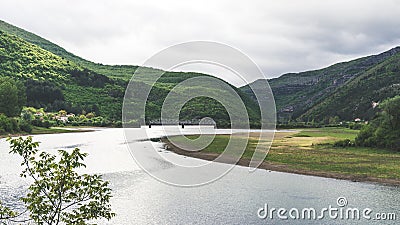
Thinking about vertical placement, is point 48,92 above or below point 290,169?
above

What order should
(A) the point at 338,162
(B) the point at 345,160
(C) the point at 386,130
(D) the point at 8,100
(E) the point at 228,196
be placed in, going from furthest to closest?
(D) the point at 8,100, (C) the point at 386,130, (B) the point at 345,160, (A) the point at 338,162, (E) the point at 228,196

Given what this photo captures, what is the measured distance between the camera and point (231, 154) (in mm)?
62938

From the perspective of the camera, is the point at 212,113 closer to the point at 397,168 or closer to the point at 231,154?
the point at 231,154

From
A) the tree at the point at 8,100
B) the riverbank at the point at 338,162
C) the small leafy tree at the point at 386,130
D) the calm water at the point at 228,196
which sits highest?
the tree at the point at 8,100

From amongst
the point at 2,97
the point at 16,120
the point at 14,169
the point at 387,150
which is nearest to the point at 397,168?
the point at 387,150

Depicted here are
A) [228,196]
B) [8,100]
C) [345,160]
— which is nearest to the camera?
[228,196]

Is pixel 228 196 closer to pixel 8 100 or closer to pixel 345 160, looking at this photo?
pixel 345 160

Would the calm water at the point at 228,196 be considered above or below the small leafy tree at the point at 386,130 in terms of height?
below

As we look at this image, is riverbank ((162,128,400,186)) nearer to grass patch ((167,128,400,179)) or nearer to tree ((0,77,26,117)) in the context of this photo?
grass patch ((167,128,400,179))

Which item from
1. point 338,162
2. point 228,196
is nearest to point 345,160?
point 338,162

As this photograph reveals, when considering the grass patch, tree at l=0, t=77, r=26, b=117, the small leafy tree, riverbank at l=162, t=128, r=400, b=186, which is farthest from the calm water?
tree at l=0, t=77, r=26, b=117

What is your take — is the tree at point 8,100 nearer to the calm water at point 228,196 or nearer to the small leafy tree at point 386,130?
the calm water at point 228,196

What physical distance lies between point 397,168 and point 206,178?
20.3 meters

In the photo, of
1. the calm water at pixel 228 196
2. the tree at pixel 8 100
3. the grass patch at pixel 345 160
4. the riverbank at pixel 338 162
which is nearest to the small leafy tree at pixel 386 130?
the grass patch at pixel 345 160
